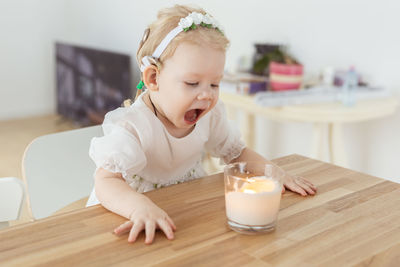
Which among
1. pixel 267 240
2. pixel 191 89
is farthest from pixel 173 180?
pixel 267 240

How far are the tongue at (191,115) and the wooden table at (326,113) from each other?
1056 mm

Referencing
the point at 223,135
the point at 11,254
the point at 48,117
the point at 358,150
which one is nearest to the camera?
the point at 11,254

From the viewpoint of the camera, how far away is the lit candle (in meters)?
0.79

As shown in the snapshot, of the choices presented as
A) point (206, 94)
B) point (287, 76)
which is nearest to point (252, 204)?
point (206, 94)

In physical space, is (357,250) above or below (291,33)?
below

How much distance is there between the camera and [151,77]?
1.09m

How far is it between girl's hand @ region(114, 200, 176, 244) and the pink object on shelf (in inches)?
65.7

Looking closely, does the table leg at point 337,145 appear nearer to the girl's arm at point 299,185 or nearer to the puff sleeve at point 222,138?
the puff sleeve at point 222,138

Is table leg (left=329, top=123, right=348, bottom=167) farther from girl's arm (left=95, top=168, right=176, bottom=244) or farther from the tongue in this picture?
girl's arm (left=95, top=168, right=176, bottom=244)

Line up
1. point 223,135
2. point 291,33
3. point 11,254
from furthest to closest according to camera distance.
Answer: point 291,33 → point 223,135 → point 11,254

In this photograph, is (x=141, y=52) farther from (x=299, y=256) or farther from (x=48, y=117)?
(x=48, y=117)

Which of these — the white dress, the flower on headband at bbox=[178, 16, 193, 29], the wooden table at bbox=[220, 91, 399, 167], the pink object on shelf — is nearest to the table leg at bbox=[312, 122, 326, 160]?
the wooden table at bbox=[220, 91, 399, 167]

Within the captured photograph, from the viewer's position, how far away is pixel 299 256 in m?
0.72

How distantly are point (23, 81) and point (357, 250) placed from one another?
4.40m
